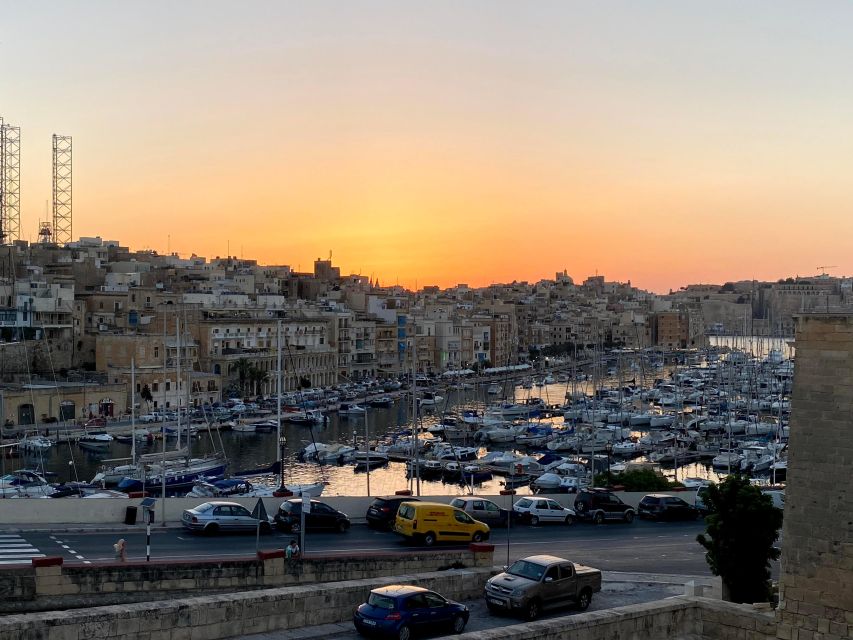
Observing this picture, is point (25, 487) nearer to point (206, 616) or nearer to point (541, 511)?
point (541, 511)

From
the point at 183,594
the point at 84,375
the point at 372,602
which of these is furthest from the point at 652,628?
the point at 84,375

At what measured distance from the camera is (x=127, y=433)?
152ft

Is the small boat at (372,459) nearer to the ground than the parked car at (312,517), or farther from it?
nearer to the ground

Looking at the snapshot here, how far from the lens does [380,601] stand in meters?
10.7

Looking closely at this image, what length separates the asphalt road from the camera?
14.7m

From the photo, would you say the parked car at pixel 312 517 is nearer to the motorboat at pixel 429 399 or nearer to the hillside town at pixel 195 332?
the hillside town at pixel 195 332

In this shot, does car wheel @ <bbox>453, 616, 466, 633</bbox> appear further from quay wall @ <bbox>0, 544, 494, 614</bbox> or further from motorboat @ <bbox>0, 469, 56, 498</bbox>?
motorboat @ <bbox>0, 469, 56, 498</bbox>

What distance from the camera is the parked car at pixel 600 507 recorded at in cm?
2044

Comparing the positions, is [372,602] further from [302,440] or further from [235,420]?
[235,420]

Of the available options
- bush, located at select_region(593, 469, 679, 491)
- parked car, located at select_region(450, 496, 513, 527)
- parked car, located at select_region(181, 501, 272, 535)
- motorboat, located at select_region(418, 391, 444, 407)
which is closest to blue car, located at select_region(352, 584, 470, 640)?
parked car, located at select_region(181, 501, 272, 535)

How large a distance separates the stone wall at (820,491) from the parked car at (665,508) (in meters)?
11.9

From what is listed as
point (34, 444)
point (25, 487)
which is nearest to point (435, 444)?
→ point (34, 444)

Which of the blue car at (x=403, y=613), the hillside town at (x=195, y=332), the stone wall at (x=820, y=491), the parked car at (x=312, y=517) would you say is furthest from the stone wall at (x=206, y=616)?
the hillside town at (x=195, y=332)

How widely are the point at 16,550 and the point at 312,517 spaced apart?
453cm
